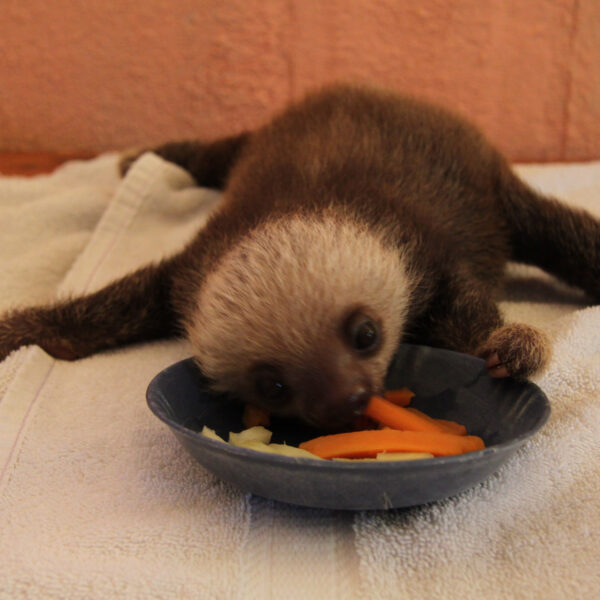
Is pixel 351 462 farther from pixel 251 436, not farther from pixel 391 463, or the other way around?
pixel 251 436

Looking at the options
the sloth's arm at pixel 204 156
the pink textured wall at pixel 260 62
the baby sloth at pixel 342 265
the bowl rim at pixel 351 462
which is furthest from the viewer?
the pink textured wall at pixel 260 62

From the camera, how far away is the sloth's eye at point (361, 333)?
4.10ft

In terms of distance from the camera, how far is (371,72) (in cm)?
321

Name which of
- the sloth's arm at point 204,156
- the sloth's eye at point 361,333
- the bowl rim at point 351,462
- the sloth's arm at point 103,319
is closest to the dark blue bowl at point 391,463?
the bowl rim at point 351,462

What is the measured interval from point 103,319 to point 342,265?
71 centimetres

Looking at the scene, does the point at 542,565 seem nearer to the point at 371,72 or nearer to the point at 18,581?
the point at 18,581

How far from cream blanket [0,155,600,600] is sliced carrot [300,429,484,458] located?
0.29ft

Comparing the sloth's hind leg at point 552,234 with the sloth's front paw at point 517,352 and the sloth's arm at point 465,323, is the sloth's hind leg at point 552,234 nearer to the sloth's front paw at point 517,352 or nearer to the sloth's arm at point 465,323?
the sloth's arm at point 465,323

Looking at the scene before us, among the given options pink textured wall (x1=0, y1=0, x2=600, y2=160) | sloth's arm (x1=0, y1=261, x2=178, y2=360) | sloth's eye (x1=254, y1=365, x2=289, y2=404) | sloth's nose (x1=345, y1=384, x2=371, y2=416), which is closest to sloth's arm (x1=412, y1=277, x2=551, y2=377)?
sloth's nose (x1=345, y1=384, x2=371, y2=416)

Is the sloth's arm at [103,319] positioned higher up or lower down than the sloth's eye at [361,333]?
lower down

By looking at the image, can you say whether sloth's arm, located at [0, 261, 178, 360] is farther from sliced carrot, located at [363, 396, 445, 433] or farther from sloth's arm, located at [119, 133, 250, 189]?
sloth's arm, located at [119, 133, 250, 189]

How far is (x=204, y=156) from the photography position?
256 centimetres

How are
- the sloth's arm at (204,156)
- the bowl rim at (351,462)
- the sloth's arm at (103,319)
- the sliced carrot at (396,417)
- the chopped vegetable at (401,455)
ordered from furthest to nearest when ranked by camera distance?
the sloth's arm at (204,156) < the sloth's arm at (103,319) < the sliced carrot at (396,417) < the chopped vegetable at (401,455) < the bowl rim at (351,462)

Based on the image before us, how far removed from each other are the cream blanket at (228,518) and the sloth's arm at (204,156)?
3.60 ft
